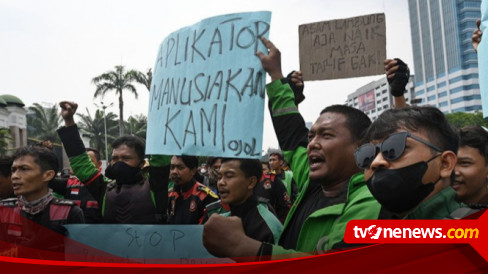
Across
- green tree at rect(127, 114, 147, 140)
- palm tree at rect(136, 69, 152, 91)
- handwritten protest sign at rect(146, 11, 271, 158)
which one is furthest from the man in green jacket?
green tree at rect(127, 114, 147, 140)

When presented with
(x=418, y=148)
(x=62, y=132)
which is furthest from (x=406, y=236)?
(x=62, y=132)

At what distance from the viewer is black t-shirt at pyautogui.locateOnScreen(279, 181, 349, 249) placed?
7.39ft

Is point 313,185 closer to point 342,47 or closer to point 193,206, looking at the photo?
point 342,47

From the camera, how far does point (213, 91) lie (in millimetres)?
2961

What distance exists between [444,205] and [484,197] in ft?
4.09

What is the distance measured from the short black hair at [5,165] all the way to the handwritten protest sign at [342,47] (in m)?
2.66

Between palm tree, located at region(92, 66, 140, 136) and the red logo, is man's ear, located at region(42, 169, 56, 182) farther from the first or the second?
→ palm tree, located at region(92, 66, 140, 136)

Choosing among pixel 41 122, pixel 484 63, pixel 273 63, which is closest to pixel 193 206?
pixel 273 63

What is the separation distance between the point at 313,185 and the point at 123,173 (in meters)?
1.82

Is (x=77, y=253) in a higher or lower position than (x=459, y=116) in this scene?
lower

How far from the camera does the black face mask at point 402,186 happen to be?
1.76 metres

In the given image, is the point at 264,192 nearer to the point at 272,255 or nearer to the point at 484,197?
the point at 484,197

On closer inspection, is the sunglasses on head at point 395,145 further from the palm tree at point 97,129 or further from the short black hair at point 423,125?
the palm tree at point 97,129

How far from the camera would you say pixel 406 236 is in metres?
1.82
